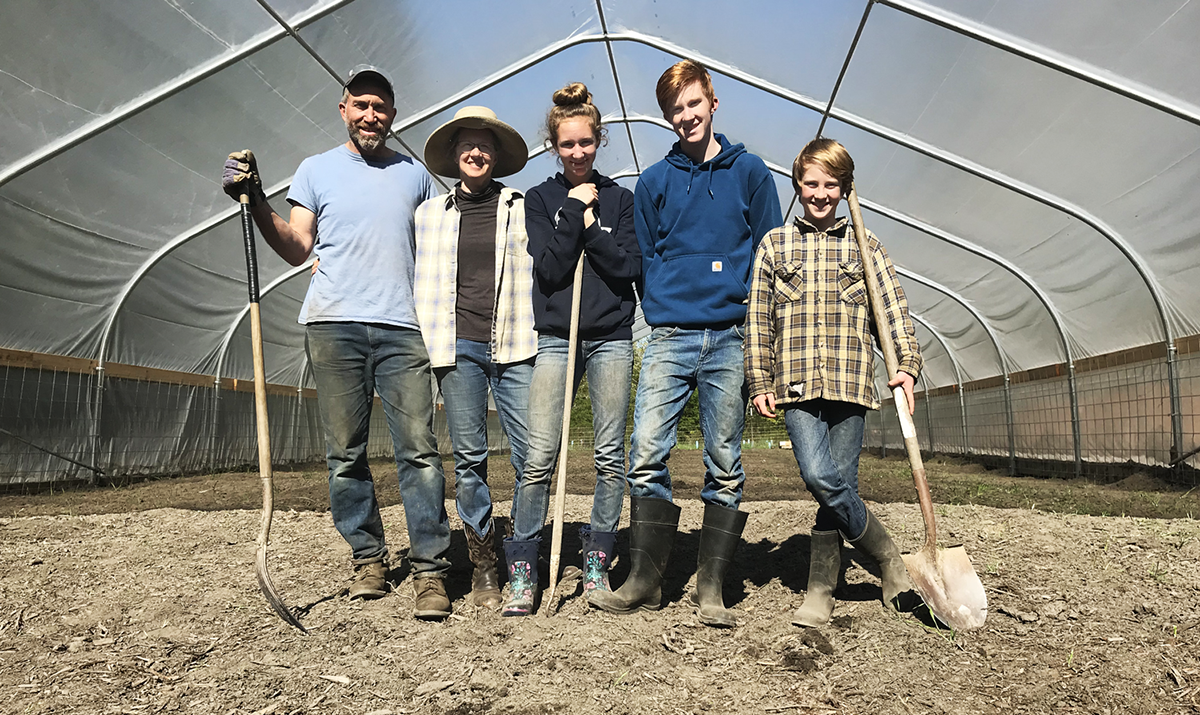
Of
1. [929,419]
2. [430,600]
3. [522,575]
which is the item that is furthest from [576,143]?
[929,419]

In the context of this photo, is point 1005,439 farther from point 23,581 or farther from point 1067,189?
point 23,581

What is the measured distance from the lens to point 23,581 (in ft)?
9.71

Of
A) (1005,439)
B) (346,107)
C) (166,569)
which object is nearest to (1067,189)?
(1005,439)

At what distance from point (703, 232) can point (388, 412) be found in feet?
4.40

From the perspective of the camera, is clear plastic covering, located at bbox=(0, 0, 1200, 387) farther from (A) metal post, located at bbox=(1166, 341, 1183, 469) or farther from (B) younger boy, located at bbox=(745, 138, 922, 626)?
(B) younger boy, located at bbox=(745, 138, 922, 626)

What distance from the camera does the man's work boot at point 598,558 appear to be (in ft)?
8.27

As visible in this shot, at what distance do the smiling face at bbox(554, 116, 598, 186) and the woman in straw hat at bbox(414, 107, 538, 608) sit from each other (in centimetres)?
27

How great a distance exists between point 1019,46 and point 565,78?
12.6ft

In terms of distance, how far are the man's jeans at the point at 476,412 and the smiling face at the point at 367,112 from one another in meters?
0.87

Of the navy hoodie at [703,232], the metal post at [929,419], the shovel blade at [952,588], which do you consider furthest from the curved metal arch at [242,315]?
the metal post at [929,419]

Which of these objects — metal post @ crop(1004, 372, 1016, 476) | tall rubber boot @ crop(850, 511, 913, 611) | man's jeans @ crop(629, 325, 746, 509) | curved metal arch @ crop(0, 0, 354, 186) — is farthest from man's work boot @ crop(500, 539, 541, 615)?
Result: metal post @ crop(1004, 372, 1016, 476)

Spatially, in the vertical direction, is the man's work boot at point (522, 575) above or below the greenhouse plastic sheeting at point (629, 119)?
below

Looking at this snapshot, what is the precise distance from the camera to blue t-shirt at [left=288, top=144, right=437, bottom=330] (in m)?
2.68

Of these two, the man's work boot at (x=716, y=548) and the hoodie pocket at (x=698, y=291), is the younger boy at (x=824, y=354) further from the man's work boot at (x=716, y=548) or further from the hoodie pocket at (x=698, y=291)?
the man's work boot at (x=716, y=548)
